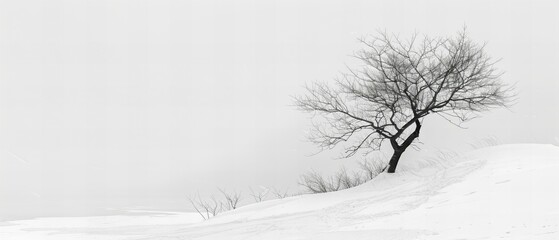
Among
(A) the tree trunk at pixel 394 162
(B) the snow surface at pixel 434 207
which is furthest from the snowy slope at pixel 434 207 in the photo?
(A) the tree trunk at pixel 394 162

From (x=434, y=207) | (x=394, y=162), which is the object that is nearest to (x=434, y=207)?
(x=434, y=207)

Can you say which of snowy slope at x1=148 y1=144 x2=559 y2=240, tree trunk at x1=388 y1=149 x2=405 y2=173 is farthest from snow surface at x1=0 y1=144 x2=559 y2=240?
tree trunk at x1=388 y1=149 x2=405 y2=173

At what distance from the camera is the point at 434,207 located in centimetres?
1453

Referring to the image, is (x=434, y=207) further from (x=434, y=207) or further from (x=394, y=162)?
(x=394, y=162)

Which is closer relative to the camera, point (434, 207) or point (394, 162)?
point (434, 207)

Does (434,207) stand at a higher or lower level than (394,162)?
lower

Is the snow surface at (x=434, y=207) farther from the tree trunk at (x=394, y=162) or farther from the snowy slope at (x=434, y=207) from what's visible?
the tree trunk at (x=394, y=162)

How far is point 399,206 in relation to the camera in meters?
16.1

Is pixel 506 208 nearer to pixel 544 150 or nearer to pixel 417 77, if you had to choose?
pixel 544 150

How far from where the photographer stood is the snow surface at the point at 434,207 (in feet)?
39.4

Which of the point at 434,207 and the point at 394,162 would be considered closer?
the point at 434,207

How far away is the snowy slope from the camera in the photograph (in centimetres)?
1202

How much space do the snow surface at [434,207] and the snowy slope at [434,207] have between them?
20mm

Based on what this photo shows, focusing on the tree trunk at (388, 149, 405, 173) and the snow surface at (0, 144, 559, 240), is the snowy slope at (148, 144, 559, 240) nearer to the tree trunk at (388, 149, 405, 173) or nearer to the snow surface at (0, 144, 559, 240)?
the snow surface at (0, 144, 559, 240)
